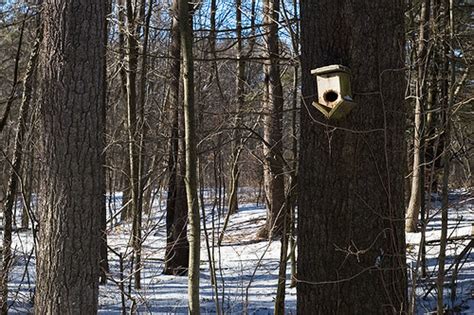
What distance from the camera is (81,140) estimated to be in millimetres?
4246

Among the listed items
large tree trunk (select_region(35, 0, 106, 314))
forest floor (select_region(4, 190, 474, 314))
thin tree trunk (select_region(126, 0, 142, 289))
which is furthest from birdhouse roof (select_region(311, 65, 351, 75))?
thin tree trunk (select_region(126, 0, 142, 289))

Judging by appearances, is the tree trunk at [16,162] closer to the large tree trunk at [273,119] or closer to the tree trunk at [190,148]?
the tree trunk at [190,148]

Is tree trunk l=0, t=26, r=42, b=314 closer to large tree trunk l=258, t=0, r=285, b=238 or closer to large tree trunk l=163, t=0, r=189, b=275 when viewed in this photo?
large tree trunk l=163, t=0, r=189, b=275

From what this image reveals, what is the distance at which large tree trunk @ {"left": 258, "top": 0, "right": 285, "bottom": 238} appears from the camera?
6.50 meters

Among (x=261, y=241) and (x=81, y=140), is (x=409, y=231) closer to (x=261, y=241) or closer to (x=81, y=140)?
(x=261, y=241)

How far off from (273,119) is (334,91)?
498 cm

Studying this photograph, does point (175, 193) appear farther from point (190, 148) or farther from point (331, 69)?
point (331, 69)

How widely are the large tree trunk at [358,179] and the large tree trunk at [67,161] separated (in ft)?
5.23

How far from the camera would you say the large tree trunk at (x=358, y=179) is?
3689 mm

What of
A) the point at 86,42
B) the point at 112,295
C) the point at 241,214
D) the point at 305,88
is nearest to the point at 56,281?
the point at 86,42

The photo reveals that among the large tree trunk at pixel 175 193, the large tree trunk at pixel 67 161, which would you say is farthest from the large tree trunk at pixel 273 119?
the large tree trunk at pixel 67 161

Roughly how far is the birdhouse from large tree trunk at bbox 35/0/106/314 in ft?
5.58

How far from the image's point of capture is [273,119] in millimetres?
8625

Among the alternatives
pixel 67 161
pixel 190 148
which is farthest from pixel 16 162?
pixel 67 161
